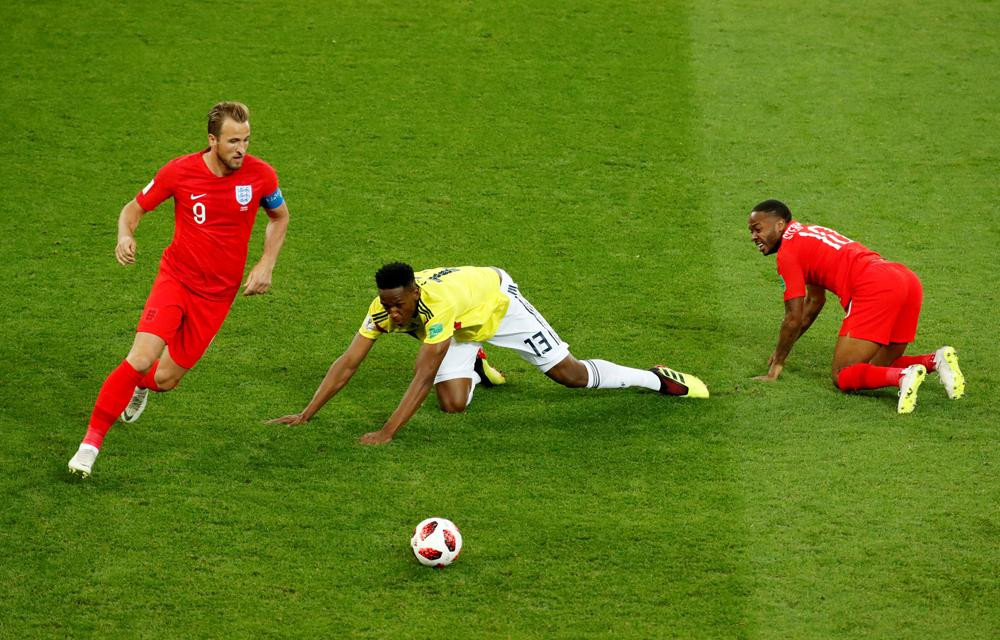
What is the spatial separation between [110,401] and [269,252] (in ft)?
3.88

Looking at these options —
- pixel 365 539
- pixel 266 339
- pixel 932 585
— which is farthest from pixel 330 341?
pixel 932 585

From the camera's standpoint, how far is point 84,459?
6309 millimetres

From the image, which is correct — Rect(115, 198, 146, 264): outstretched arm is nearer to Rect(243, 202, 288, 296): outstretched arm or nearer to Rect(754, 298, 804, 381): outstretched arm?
Rect(243, 202, 288, 296): outstretched arm

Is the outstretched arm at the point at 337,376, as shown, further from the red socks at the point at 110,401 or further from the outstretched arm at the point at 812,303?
the outstretched arm at the point at 812,303

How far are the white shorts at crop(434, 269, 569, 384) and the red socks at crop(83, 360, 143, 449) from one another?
6.01 feet

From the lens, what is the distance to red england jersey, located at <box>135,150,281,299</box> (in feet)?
21.4

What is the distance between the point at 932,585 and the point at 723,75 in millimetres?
8058

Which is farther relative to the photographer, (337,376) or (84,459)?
(337,376)

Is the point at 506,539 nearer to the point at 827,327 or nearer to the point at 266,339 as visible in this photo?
the point at 266,339

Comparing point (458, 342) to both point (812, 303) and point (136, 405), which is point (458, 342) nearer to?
point (136, 405)

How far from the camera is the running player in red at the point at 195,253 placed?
6.37 metres

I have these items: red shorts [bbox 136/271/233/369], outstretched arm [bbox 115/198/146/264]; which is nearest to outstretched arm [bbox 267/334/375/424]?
red shorts [bbox 136/271/233/369]

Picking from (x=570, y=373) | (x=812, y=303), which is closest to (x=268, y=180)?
(x=570, y=373)

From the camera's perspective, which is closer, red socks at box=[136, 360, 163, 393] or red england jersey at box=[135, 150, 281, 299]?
red england jersey at box=[135, 150, 281, 299]
